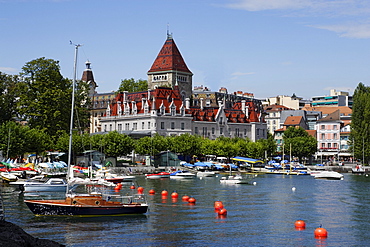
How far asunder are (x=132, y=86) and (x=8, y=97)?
203 ft

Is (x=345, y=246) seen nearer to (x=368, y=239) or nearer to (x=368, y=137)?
(x=368, y=239)

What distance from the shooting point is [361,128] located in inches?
4909

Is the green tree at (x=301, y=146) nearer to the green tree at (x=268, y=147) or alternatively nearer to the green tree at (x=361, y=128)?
the green tree at (x=268, y=147)

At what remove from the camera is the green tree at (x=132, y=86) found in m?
166

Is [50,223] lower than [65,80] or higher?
lower

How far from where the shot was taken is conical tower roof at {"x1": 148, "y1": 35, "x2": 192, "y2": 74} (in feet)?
556

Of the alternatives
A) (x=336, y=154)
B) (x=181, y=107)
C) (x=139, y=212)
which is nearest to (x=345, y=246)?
(x=139, y=212)

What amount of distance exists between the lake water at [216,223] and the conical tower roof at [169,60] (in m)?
108

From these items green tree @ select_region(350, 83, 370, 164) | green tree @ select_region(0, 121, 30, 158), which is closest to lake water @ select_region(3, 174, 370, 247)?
green tree @ select_region(0, 121, 30, 158)

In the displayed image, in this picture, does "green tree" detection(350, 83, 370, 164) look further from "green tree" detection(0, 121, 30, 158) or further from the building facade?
"green tree" detection(0, 121, 30, 158)

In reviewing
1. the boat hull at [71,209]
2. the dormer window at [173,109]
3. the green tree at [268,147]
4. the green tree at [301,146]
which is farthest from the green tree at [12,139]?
the green tree at [301,146]

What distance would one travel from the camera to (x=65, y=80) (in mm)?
107875

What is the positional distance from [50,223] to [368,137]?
311ft

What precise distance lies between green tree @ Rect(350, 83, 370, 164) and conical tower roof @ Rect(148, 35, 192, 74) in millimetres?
57688
